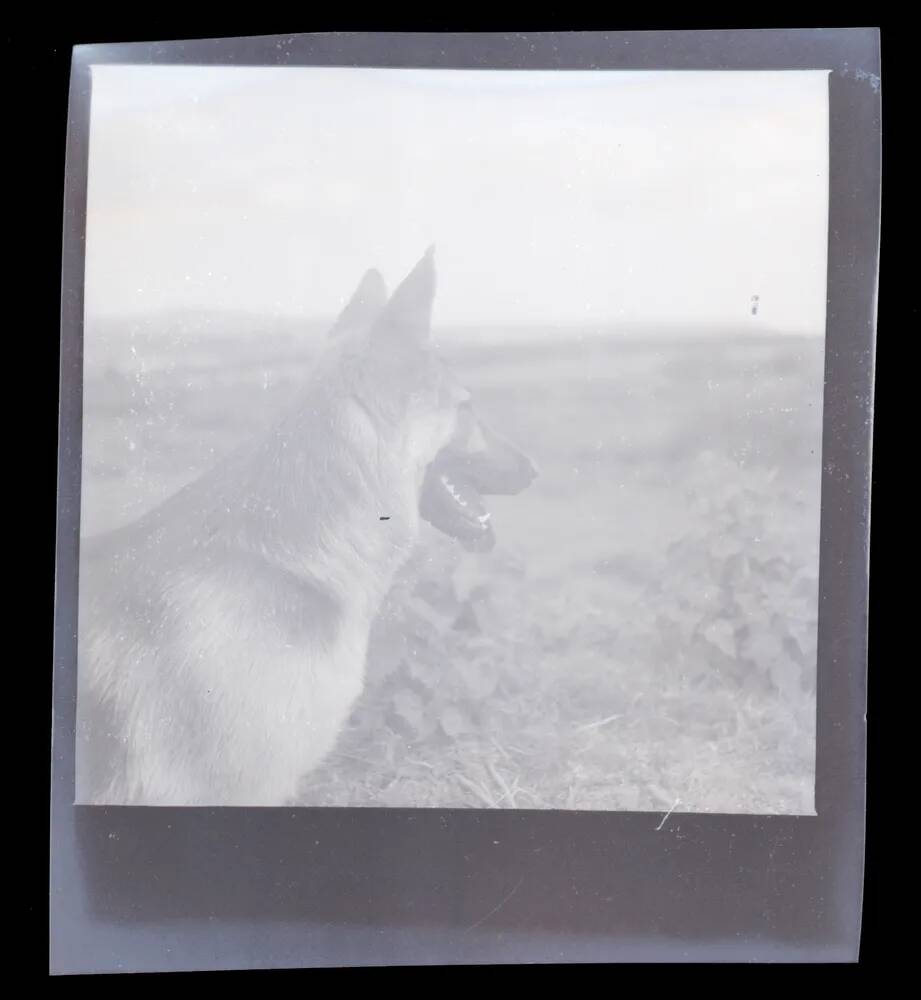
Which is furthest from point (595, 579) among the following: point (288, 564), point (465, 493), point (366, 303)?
point (366, 303)

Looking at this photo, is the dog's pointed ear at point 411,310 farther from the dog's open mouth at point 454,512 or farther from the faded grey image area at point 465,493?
the dog's open mouth at point 454,512

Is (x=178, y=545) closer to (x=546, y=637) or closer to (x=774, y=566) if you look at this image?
(x=546, y=637)

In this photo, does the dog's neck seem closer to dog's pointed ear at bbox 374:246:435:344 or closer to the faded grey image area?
the faded grey image area

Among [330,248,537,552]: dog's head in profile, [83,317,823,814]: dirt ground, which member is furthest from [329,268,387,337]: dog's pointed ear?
[83,317,823,814]: dirt ground

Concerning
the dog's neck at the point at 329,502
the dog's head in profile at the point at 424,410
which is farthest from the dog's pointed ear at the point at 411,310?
the dog's neck at the point at 329,502

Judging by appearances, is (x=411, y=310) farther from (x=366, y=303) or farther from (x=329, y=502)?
(x=329, y=502)

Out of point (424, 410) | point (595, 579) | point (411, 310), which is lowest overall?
point (595, 579)

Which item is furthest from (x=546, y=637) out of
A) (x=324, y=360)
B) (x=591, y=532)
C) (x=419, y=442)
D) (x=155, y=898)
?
(x=155, y=898)
